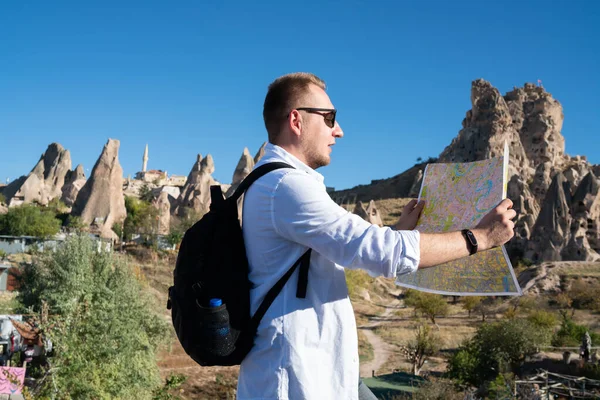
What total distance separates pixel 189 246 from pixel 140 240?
36894mm

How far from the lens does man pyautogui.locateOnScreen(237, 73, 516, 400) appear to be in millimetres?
1557

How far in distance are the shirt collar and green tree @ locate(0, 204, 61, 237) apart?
3602 cm

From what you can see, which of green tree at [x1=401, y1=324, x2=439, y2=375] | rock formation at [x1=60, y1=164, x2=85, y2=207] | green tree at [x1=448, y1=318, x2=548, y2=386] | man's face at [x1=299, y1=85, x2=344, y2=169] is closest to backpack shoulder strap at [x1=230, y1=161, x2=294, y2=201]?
man's face at [x1=299, y1=85, x2=344, y2=169]

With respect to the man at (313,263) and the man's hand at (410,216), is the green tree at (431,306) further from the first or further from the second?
the man at (313,263)

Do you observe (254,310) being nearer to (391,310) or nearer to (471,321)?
(471,321)

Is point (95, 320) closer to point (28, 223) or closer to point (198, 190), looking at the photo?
point (28, 223)

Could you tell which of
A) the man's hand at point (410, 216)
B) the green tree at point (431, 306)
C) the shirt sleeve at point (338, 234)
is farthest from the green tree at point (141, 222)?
the shirt sleeve at point (338, 234)

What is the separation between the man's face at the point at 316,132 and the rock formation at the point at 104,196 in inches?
1478

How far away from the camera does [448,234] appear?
5.54 feet

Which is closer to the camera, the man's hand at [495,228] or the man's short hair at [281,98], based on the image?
the man's hand at [495,228]

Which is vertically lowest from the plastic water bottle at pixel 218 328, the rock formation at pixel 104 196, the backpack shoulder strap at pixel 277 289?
the plastic water bottle at pixel 218 328

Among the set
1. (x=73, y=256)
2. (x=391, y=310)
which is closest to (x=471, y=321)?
(x=391, y=310)

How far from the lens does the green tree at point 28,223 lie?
36031 mm

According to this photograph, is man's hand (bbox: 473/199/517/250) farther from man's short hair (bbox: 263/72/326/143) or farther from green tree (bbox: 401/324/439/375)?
green tree (bbox: 401/324/439/375)
